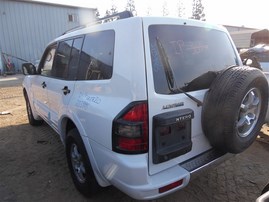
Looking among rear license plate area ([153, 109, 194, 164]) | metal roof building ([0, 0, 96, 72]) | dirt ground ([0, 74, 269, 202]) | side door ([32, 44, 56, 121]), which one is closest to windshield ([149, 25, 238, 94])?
rear license plate area ([153, 109, 194, 164])

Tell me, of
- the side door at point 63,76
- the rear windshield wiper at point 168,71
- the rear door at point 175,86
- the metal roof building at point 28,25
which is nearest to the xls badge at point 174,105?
the rear door at point 175,86

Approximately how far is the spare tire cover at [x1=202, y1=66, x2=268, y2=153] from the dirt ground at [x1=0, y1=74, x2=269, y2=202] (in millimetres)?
793

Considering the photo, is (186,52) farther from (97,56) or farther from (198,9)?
(198,9)

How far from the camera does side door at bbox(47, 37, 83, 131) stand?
2883mm

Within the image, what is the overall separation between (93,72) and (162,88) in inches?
30.6

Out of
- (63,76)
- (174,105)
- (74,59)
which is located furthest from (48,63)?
(174,105)

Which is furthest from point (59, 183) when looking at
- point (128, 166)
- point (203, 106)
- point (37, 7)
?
point (37, 7)

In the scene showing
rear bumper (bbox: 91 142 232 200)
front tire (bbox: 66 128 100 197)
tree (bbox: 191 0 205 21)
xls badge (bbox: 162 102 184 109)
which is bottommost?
front tire (bbox: 66 128 100 197)

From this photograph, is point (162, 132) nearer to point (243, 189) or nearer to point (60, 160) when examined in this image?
point (243, 189)

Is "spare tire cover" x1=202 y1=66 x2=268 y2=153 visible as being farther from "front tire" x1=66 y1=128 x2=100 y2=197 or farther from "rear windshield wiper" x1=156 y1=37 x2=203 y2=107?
"front tire" x1=66 y1=128 x2=100 y2=197

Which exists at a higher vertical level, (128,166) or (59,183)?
(128,166)

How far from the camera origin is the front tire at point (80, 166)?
2.59 meters

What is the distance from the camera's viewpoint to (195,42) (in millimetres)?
2422

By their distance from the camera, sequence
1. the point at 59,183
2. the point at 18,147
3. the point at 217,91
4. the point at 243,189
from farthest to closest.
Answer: the point at 18,147, the point at 59,183, the point at 243,189, the point at 217,91
